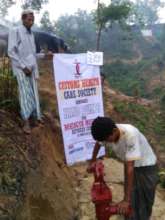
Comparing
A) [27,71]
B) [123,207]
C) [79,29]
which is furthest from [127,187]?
[79,29]

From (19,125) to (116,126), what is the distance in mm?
2541

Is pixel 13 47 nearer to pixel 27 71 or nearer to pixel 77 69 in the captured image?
pixel 27 71

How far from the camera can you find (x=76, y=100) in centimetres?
641

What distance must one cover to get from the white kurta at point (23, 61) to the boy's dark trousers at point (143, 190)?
2371mm

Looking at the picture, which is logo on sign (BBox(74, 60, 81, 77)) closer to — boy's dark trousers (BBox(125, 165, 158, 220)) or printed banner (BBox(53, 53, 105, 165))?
printed banner (BBox(53, 53, 105, 165))

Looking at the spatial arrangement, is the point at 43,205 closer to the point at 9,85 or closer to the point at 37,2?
the point at 9,85

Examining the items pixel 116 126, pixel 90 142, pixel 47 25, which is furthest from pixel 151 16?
pixel 116 126

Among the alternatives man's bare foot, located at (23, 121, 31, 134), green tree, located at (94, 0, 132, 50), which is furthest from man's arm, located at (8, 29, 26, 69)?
green tree, located at (94, 0, 132, 50)

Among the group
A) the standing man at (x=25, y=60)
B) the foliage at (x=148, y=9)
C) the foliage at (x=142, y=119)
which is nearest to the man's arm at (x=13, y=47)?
the standing man at (x=25, y=60)

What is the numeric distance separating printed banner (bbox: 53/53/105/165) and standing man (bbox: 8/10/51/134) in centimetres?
46

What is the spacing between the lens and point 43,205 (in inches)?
171

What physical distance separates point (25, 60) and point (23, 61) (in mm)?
59

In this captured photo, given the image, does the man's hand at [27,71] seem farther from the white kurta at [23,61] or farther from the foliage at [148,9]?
the foliage at [148,9]

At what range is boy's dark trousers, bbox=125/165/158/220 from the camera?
3.82m
